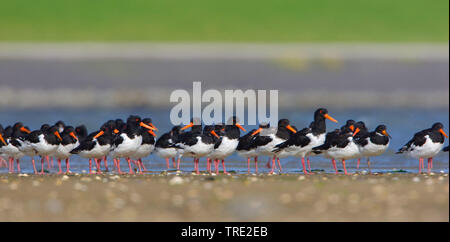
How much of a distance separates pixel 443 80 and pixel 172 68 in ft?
40.6

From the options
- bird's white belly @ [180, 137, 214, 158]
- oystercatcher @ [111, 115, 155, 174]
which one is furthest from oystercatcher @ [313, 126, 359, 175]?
oystercatcher @ [111, 115, 155, 174]

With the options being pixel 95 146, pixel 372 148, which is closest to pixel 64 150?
pixel 95 146

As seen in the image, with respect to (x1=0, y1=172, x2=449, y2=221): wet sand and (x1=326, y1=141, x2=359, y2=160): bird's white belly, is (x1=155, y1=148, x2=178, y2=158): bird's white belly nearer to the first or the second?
(x1=326, y1=141, x2=359, y2=160): bird's white belly

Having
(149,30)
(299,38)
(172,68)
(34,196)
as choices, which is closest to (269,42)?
(299,38)

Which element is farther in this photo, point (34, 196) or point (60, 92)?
point (60, 92)

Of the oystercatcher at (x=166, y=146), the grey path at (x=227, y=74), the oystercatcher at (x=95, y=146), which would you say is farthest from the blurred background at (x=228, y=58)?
the oystercatcher at (x=95, y=146)

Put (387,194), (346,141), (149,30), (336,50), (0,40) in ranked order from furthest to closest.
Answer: (149,30) → (0,40) → (336,50) → (346,141) → (387,194)

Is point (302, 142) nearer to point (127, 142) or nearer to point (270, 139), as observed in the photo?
point (270, 139)

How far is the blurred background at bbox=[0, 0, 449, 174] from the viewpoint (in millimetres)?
32812

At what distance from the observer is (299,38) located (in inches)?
2212

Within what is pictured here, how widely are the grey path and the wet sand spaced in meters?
22.5

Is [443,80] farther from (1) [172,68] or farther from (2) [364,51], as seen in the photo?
(1) [172,68]

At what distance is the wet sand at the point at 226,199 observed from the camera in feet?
32.3

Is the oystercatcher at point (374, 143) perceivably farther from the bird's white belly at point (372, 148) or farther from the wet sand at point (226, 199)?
the wet sand at point (226, 199)
